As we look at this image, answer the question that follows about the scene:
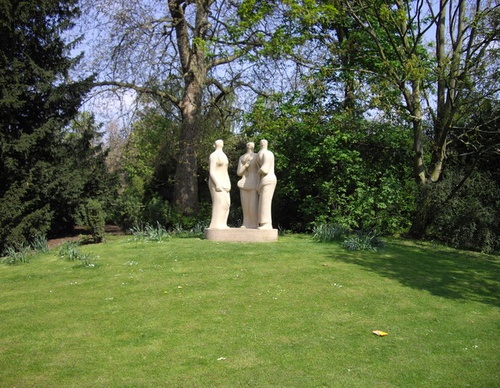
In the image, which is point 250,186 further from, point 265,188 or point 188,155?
point 188,155

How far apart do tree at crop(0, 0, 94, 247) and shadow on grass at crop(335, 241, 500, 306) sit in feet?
39.2

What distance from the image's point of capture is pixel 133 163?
25.3 m

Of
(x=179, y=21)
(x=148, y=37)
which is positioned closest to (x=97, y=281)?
(x=148, y=37)

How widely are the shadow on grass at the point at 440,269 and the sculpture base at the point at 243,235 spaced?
2.52 m

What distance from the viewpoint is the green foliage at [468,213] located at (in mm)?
13852

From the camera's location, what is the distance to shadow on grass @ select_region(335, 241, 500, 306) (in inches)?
330

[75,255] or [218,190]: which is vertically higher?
[218,190]

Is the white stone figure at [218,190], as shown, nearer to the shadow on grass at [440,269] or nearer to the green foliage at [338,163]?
the green foliage at [338,163]

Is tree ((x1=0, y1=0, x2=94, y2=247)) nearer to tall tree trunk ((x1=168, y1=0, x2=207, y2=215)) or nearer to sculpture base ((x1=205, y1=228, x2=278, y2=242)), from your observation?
tall tree trunk ((x1=168, y1=0, x2=207, y2=215))

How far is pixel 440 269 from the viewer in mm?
10125

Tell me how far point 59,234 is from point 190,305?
16890mm

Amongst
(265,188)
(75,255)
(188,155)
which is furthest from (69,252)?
(188,155)

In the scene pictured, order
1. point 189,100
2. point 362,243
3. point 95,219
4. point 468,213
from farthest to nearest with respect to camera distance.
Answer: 1. point 189,100
2. point 95,219
3. point 468,213
4. point 362,243

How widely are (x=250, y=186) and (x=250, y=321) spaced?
750 centimetres
